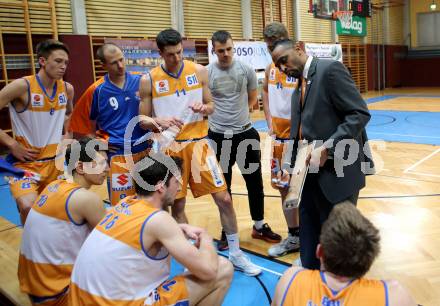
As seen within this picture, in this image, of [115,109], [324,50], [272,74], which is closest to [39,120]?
[115,109]

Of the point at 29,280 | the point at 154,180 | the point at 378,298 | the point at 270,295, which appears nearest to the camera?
the point at 378,298

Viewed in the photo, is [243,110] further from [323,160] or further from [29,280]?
[29,280]

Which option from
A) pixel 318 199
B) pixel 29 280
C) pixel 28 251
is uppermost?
pixel 318 199

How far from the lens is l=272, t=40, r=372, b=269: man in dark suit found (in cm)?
243

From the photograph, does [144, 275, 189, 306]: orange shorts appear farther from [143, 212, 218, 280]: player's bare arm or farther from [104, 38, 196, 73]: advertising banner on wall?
[104, 38, 196, 73]: advertising banner on wall

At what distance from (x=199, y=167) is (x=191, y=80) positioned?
740mm

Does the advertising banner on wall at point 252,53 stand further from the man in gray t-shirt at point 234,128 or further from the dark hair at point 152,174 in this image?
the dark hair at point 152,174

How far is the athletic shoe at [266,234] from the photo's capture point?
413 centimetres

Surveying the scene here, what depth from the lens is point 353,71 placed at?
69.2 feet

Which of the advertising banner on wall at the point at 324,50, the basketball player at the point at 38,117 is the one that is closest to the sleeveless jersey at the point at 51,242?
the basketball player at the point at 38,117

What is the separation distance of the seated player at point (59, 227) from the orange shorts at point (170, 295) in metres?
0.62

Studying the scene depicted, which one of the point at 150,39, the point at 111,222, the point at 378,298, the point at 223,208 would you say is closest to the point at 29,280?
the point at 111,222

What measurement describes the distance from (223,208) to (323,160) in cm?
134

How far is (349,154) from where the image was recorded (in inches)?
101
